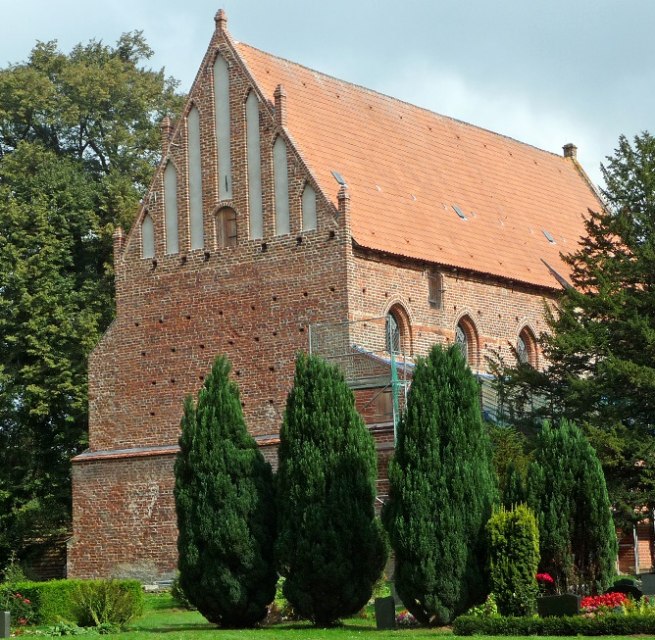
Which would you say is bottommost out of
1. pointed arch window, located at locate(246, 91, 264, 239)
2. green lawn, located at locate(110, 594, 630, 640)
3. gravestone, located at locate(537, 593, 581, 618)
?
green lawn, located at locate(110, 594, 630, 640)

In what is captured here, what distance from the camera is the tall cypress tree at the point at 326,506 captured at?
2677 centimetres

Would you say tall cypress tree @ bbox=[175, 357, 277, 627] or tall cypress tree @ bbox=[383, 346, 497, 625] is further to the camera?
tall cypress tree @ bbox=[175, 357, 277, 627]

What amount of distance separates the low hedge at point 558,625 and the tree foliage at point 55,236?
74.4 ft

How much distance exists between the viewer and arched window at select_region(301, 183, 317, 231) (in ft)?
124

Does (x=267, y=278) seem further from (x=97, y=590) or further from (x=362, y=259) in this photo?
(x=97, y=590)

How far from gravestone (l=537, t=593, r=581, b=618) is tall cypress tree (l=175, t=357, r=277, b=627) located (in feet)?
16.8

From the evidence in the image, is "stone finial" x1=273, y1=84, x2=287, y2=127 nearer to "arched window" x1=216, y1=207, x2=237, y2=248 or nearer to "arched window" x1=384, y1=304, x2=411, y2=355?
"arched window" x1=216, y1=207, x2=237, y2=248

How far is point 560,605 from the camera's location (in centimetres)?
2438

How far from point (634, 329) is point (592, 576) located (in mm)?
8720

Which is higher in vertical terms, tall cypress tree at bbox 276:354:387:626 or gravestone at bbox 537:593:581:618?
tall cypress tree at bbox 276:354:387:626

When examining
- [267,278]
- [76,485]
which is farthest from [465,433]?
[76,485]

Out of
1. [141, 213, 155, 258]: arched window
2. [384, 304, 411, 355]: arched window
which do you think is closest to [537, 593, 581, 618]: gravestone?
[384, 304, 411, 355]: arched window

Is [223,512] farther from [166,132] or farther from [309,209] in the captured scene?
[166,132]

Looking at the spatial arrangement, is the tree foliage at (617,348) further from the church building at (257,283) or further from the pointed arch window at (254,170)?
the pointed arch window at (254,170)
